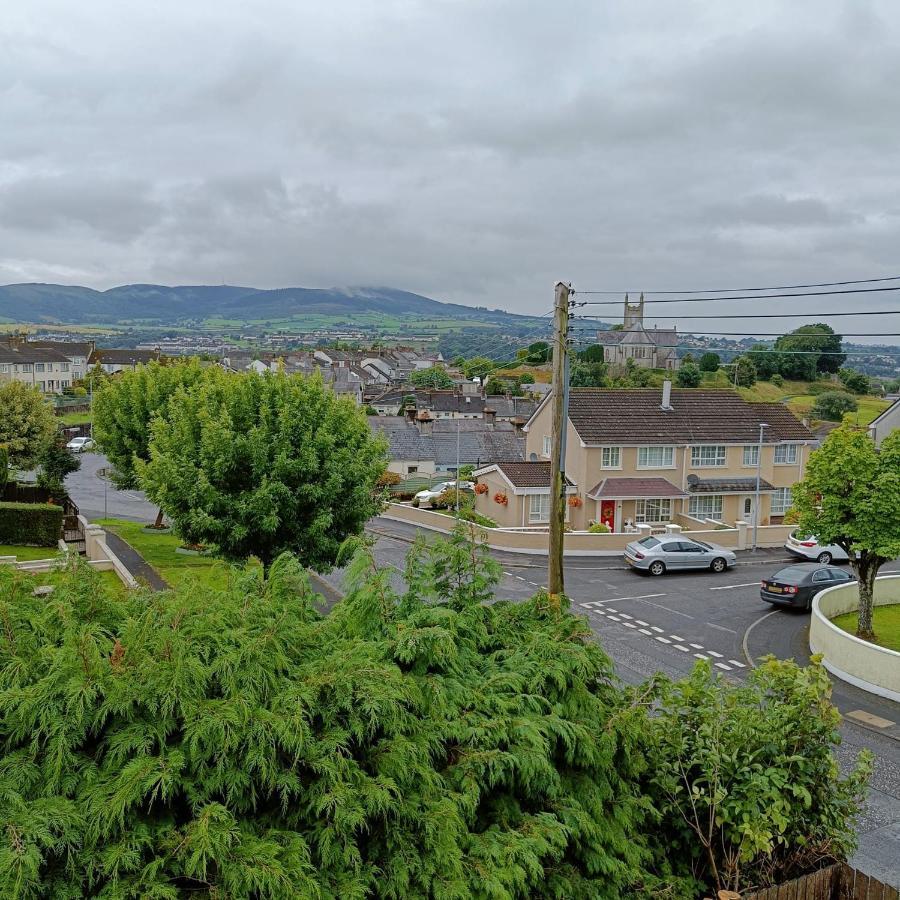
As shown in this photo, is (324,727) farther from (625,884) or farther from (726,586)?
(726,586)

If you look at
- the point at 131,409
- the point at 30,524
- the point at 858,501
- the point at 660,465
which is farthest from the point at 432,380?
the point at 858,501

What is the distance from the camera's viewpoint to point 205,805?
5180mm

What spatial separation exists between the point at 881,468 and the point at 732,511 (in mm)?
20196

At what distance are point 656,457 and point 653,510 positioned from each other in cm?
265

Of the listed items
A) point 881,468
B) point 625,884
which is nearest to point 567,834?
point 625,884

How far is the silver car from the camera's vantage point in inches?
1144

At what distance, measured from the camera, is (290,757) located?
5.62 metres

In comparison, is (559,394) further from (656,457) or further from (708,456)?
(708,456)

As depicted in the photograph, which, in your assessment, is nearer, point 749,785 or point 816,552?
point 749,785

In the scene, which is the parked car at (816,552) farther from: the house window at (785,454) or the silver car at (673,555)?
the house window at (785,454)

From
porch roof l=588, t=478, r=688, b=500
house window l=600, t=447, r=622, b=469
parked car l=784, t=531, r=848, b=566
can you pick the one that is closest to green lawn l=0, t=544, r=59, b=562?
porch roof l=588, t=478, r=688, b=500

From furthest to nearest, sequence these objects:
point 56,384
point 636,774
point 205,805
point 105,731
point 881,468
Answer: point 56,384 → point 881,468 → point 636,774 → point 105,731 → point 205,805

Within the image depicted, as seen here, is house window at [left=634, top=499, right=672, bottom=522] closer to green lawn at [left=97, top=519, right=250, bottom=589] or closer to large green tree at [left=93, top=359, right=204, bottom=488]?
green lawn at [left=97, top=519, right=250, bottom=589]

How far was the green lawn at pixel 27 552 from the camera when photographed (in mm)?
27516
